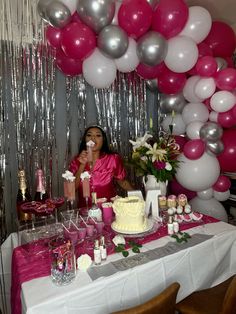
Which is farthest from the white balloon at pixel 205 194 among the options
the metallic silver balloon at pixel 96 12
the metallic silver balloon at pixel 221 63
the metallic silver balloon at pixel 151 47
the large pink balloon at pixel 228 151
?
the metallic silver balloon at pixel 96 12

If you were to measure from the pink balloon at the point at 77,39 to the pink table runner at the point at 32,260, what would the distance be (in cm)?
123

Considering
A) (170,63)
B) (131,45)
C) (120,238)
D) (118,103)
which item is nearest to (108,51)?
(131,45)

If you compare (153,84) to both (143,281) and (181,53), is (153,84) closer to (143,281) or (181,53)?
(181,53)

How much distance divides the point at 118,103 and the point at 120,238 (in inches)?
67.8

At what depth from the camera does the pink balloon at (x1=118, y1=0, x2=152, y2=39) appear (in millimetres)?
1822

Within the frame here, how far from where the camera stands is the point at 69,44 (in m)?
1.86

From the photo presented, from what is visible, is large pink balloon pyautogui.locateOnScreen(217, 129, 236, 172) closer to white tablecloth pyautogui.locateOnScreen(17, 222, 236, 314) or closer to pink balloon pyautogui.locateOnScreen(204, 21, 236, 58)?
pink balloon pyautogui.locateOnScreen(204, 21, 236, 58)

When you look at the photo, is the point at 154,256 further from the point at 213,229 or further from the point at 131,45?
the point at 131,45

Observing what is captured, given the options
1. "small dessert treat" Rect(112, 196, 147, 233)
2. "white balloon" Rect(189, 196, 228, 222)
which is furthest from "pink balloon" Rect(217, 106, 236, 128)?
"small dessert treat" Rect(112, 196, 147, 233)

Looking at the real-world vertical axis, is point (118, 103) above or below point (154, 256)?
above

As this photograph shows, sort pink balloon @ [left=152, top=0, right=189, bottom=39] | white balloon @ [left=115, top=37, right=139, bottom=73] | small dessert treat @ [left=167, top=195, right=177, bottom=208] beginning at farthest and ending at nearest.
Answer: white balloon @ [left=115, top=37, right=139, bottom=73] → pink balloon @ [left=152, top=0, right=189, bottom=39] → small dessert treat @ [left=167, top=195, right=177, bottom=208]

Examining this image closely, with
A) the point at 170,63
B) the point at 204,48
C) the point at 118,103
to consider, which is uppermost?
the point at 204,48

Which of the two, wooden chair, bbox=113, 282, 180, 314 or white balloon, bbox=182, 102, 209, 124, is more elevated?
white balloon, bbox=182, 102, 209, 124

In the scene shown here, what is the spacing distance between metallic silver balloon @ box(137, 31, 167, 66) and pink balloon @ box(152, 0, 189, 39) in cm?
7
